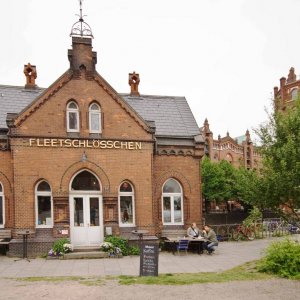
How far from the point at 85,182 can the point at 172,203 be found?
4559 mm

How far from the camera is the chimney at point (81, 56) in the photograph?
1964cm

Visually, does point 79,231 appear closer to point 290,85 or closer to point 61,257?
point 61,257

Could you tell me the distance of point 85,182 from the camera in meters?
19.4

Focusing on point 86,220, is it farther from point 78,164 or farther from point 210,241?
point 210,241

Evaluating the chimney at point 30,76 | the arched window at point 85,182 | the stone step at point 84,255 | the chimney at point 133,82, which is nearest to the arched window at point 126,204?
the arched window at point 85,182

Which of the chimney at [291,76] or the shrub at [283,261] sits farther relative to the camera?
the chimney at [291,76]

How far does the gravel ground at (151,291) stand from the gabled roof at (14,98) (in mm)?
10584

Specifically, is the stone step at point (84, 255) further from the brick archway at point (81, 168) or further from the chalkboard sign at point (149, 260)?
the chalkboard sign at point (149, 260)

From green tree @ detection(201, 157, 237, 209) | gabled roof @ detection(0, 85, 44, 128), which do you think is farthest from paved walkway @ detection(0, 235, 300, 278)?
green tree @ detection(201, 157, 237, 209)

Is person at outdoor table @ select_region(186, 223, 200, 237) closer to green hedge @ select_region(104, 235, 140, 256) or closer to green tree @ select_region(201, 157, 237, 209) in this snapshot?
green hedge @ select_region(104, 235, 140, 256)

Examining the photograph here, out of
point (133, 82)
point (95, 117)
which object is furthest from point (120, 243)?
point (133, 82)

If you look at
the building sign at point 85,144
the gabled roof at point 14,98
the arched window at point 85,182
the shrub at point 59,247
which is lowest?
the shrub at point 59,247

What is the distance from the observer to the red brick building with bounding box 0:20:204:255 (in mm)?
18422

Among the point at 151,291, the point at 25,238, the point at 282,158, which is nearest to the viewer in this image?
the point at 151,291
